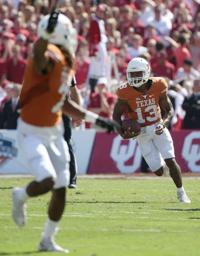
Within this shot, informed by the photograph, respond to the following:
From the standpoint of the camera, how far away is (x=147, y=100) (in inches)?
509

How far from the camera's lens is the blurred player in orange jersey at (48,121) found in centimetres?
839

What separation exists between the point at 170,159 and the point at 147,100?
0.81m

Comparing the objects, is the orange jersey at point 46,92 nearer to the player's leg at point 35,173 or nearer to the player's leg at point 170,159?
the player's leg at point 35,173

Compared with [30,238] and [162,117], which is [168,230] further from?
[162,117]

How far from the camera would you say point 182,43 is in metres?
21.4

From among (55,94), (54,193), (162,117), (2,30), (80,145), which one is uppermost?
(55,94)

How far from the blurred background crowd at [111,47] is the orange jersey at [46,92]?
9738 mm

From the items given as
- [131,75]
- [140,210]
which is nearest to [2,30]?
[131,75]

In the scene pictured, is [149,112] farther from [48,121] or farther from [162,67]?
[162,67]

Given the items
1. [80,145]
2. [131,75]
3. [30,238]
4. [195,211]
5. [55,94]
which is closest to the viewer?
[55,94]

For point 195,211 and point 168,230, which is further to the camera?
point 195,211

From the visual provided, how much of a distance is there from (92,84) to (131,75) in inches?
271

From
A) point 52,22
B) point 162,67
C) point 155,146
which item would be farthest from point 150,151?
point 162,67

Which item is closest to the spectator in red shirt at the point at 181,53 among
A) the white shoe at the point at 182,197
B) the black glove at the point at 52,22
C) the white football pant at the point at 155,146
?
the white football pant at the point at 155,146
